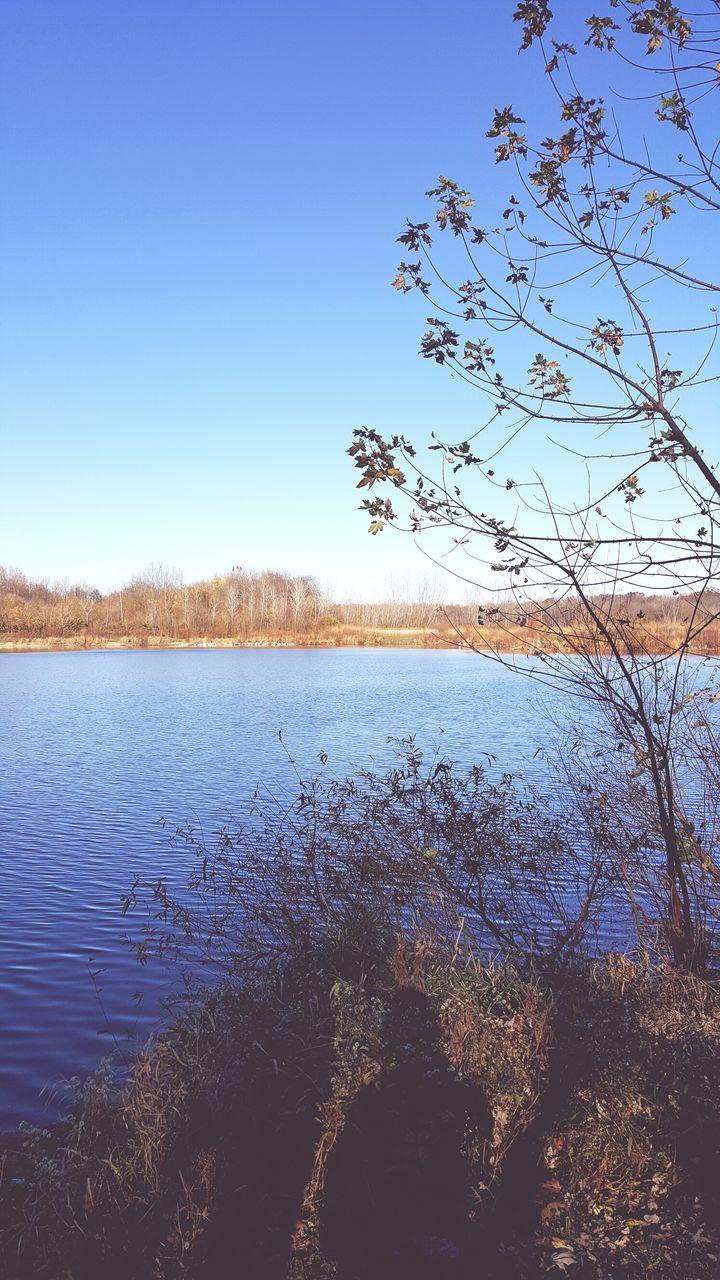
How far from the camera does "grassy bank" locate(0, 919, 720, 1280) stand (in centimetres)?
404

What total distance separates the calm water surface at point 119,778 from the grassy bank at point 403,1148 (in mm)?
2025

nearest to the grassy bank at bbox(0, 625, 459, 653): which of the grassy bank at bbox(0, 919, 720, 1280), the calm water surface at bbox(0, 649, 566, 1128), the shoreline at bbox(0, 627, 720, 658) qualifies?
the shoreline at bbox(0, 627, 720, 658)

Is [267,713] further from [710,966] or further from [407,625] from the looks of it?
[407,625]

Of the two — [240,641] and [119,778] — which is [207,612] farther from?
[119,778]

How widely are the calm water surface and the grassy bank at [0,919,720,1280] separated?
2025 millimetres

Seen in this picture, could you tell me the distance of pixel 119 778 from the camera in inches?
733

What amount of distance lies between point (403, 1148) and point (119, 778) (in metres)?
15.2

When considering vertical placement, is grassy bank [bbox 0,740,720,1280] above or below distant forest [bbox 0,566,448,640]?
below

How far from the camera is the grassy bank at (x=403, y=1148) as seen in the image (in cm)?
404

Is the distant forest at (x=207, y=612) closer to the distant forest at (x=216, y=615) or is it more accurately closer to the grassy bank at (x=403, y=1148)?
the distant forest at (x=216, y=615)

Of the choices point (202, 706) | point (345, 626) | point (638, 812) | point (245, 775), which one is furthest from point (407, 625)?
point (638, 812)

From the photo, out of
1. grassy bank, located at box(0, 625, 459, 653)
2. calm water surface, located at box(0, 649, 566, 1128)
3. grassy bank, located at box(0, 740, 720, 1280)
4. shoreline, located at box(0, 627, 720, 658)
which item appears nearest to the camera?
grassy bank, located at box(0, 740, 720, 1280)

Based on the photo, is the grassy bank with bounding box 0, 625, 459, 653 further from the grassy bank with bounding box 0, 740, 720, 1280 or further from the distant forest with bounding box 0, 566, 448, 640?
the grassy bank with bounding box 0, 740, 720, 1280

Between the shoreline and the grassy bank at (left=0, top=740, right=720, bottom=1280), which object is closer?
the grassy bank at (left=0, top=740, right=720, bottom=1280)
